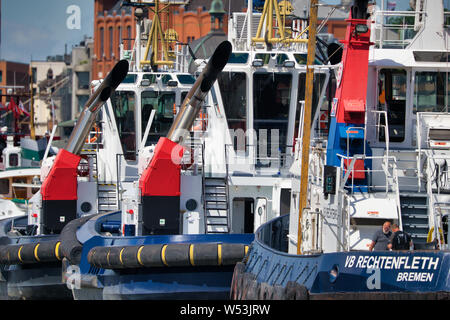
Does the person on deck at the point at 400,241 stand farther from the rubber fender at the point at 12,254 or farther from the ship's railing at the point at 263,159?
the rubber fender at the point at 12,254

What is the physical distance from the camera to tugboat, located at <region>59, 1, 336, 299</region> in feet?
53.6

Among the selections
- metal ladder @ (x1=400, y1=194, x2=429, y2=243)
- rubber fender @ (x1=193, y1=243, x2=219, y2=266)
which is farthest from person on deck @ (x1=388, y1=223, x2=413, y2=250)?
rubber fender @ (x1=193, y1=243, x2=219, y2=266)

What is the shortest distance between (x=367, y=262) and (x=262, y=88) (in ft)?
27.4

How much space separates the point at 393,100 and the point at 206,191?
4648 millimetres

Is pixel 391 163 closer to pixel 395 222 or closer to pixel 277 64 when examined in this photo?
pixel 395 222

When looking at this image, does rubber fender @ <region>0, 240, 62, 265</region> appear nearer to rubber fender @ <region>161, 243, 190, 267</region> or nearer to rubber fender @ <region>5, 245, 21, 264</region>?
rubber fender @ <region>5, 245, 21, 264</region>

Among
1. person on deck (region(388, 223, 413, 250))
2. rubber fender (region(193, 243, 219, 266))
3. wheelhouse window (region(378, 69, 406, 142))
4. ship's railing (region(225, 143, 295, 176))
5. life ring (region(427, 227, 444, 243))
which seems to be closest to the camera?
person on deck (region(388, 223, 413, 250))

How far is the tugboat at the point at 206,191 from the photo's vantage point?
16.3m

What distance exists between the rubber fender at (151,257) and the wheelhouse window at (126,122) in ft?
20.5

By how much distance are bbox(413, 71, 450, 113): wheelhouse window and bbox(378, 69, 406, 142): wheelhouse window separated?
26 centimetres

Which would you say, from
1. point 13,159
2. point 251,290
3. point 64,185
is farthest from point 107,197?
point 13,159

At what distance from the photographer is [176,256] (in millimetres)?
16031
